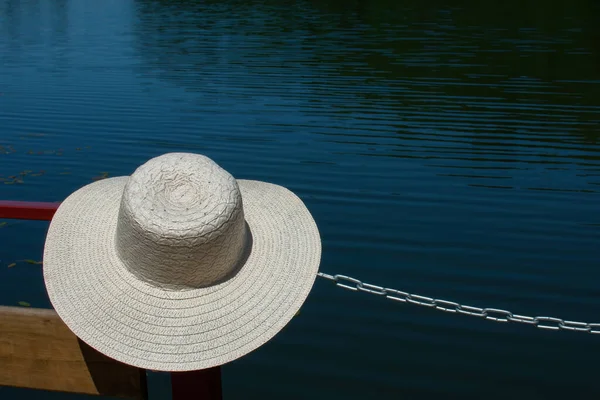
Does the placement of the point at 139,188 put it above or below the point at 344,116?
above

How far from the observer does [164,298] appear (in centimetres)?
210

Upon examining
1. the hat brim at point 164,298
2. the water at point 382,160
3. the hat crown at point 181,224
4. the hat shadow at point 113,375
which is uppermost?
the hat crown at point 181,224

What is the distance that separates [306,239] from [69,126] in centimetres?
1115

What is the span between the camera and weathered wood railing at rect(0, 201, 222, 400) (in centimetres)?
249

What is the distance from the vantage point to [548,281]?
6512 millimetres

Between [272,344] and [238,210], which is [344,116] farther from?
[238,210]

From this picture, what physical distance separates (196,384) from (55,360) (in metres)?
0.54

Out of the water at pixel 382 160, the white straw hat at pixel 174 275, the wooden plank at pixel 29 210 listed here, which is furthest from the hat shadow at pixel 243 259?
the water at pixel 382 160

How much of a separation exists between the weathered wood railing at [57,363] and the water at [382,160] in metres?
2.57

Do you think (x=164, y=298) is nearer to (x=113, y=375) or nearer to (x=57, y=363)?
(x=113, y=375)

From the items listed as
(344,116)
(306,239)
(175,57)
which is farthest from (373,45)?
(306,239)

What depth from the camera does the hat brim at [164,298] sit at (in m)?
2.04

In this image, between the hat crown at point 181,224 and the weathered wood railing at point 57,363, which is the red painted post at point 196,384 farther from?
the hat crown at point 181,224

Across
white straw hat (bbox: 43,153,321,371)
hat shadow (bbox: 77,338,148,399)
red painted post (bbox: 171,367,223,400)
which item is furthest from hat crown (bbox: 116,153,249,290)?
hat shadow (bbox: 77,338,148,399)
